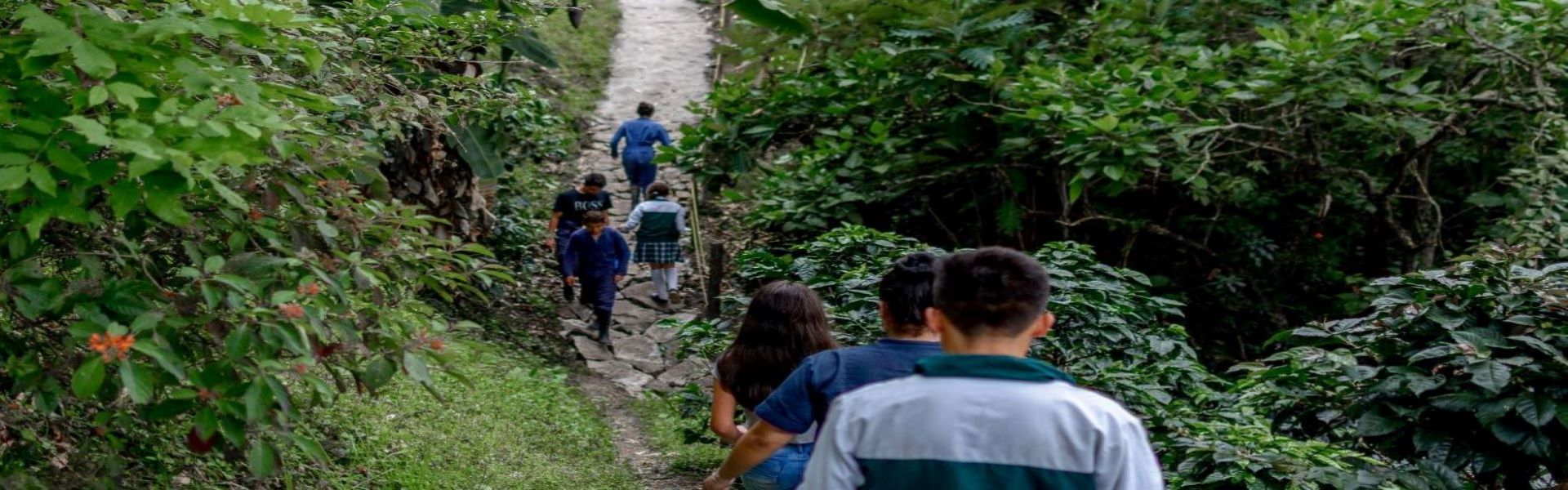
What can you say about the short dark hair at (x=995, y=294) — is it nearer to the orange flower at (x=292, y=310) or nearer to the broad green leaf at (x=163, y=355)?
the orange flower at (x=292, y=310)

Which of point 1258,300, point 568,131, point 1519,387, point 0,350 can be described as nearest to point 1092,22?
point 1258,300

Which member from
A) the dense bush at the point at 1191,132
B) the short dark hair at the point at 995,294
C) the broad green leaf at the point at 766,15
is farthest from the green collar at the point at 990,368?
the dense bush at the point at 1191,132

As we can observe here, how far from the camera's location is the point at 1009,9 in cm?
970

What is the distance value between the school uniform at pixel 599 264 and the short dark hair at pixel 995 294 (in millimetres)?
9483

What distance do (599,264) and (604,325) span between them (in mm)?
653

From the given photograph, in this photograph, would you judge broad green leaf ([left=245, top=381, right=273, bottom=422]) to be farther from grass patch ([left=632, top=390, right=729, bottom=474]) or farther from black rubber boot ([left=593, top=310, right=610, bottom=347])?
black rubber boot ([left=593, top=310, right=610, bottom=347])

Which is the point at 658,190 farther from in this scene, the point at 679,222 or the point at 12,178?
the point at 12,178

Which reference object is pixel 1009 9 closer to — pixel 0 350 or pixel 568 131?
pixel 0 350

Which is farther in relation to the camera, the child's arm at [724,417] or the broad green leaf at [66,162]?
the child's arm at [724,417]

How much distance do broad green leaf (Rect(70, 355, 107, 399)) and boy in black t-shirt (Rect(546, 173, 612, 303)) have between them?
968cm

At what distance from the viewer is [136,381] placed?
345cm

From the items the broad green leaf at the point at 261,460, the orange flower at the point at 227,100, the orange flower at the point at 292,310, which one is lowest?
the broad green leaf at the point at 261,460

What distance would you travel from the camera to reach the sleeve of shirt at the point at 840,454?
262 cm

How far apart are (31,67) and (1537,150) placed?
9.17 m
